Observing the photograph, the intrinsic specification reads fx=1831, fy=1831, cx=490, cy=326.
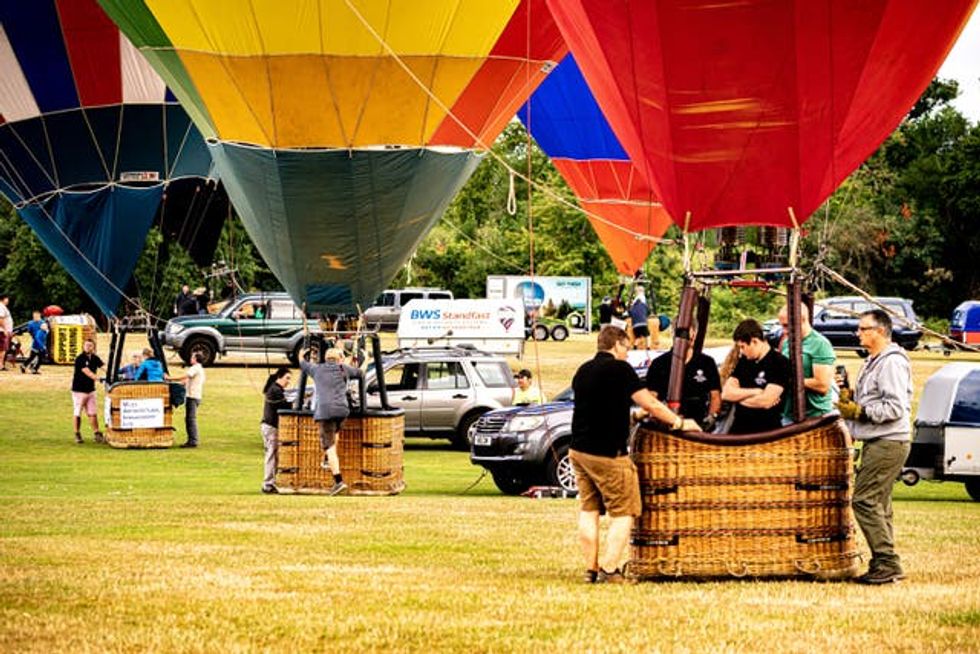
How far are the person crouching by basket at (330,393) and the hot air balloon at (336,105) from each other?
112 cm

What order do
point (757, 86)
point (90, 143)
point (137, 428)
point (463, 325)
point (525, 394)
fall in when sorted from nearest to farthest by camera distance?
point (757, 86) → point (525, 394) → point (137, 428) → point (90, 143) → point (463, 325)

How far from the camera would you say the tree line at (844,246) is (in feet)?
191

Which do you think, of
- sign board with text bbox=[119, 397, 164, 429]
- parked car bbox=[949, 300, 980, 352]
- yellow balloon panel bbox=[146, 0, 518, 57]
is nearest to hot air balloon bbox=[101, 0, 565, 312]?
yellow balloon panel bbox=[146, 0, 518, 57]

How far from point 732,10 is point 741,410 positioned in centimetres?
218

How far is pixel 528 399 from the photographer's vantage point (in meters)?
21.8

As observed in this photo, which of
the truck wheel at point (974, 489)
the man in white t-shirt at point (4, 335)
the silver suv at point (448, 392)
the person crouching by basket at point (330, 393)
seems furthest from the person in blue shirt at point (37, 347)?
the truck wheel at point (974, 489)

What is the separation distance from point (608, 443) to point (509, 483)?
29.0ft

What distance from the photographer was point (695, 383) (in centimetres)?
1032

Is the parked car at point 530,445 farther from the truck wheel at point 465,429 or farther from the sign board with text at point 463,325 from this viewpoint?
the sign board with text at point 463,325

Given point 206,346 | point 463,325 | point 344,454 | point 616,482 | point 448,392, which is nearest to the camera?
point 616,482

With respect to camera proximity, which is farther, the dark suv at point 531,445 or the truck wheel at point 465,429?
the truck wheel at point 465,429

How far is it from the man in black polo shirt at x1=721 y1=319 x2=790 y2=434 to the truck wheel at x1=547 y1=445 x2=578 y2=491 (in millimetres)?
7546

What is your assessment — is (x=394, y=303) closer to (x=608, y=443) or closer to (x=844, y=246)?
(x=844, y=246)

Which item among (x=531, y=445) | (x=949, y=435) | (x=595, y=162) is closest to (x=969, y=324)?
(x=595, y=162)
